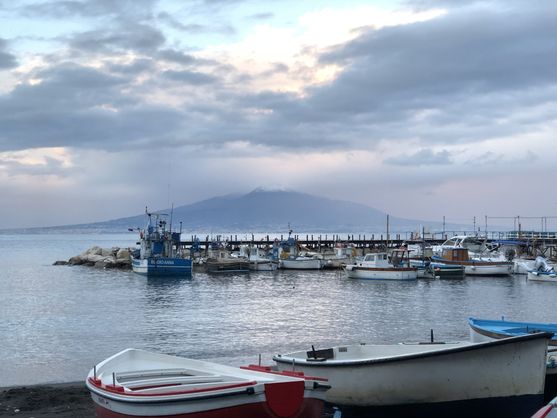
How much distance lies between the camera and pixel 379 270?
5328 cm

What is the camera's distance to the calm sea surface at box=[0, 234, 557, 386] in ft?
73.7

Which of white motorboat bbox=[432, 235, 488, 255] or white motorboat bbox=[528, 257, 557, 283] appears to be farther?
white motorboat bbox=[432, 235, 488, 255]

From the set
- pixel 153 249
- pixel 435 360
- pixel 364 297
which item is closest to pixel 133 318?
pixel 364 297

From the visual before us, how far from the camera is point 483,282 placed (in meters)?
53.9

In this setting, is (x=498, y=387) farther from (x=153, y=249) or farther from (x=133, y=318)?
(x=153, y=249)

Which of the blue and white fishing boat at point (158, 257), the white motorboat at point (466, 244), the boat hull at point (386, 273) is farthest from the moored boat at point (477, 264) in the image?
the blue and white fishing boat at point (158, 257)

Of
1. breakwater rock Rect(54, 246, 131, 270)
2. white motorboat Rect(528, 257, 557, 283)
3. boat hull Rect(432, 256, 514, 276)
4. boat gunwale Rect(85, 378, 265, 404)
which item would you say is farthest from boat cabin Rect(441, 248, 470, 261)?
boat gunwale Rect(85, 378, 265, 404)

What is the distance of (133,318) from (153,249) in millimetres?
29276

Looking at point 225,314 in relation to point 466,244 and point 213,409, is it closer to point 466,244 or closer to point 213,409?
point 213,409

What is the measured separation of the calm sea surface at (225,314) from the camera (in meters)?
22.5

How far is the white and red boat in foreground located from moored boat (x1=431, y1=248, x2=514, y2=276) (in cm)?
5120

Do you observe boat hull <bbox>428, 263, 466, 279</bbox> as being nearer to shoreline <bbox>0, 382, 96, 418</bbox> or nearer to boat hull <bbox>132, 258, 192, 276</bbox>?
boat hull <bbox>132, 258, 192, 276</bbox>

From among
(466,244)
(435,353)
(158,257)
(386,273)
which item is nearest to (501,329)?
(435,353)

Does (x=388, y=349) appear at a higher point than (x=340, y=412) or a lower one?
higher
